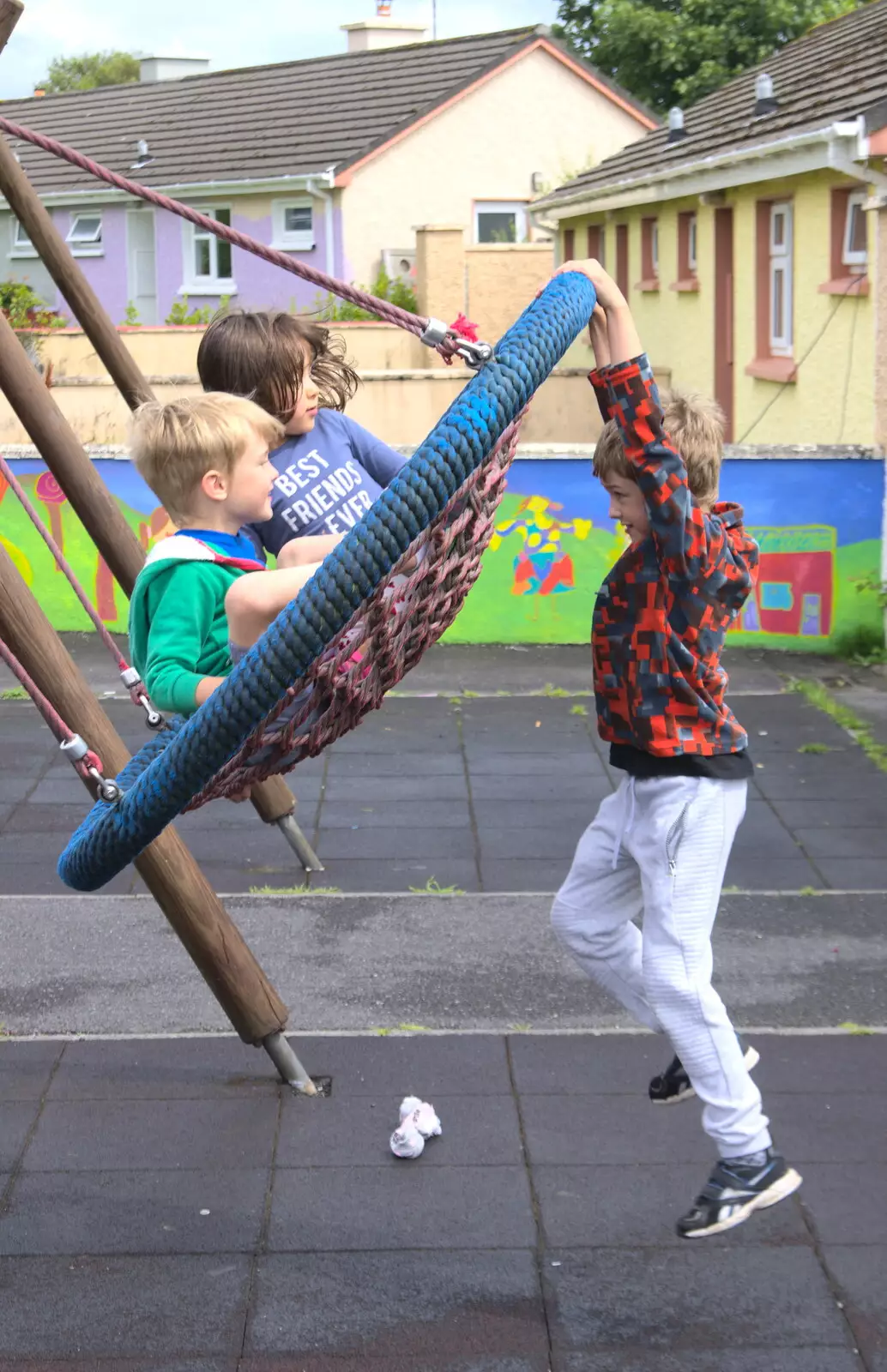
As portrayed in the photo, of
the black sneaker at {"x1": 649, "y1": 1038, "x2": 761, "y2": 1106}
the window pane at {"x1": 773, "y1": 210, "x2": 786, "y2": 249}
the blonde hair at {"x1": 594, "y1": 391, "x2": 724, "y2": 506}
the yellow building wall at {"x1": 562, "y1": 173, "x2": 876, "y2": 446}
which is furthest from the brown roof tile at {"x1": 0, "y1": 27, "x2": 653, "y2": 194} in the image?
the blonde hair at {"x1": 594, "y1": 391, "x2": 724, "y2": 506}

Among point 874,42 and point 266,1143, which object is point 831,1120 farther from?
point 874,42

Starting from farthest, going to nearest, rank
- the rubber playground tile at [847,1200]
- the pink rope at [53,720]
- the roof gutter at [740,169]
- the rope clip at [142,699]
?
the roof gutter at [740,169] → the rope clip at [142,699] → the rubber playground tile at [847,1200] → the pink rope at [53,720]

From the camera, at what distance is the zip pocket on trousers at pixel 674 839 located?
323cm

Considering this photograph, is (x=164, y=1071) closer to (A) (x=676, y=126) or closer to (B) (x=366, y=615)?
(B) (x=366, y=615)

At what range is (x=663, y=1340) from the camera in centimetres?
311

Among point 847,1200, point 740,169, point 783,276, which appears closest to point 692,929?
point 847,1200

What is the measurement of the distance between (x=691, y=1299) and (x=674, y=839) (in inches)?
34.2

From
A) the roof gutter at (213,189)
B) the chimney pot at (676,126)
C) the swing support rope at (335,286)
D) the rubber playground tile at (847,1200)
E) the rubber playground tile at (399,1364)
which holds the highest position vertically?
the roof gutter at (213,189)

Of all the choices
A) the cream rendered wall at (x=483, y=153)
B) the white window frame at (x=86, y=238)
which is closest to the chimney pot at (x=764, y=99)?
the cream rendered wall at (x=483, y=153)

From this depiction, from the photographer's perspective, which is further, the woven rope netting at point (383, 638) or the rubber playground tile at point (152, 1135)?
the rubber playground tile at point (152, 1135)

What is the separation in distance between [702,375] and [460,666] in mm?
8038

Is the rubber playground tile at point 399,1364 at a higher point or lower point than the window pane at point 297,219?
lower

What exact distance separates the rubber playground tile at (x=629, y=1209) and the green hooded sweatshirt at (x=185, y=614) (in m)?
1.38

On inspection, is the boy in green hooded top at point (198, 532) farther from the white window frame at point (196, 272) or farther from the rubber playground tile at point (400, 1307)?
the white window frame at point (196, 272)
